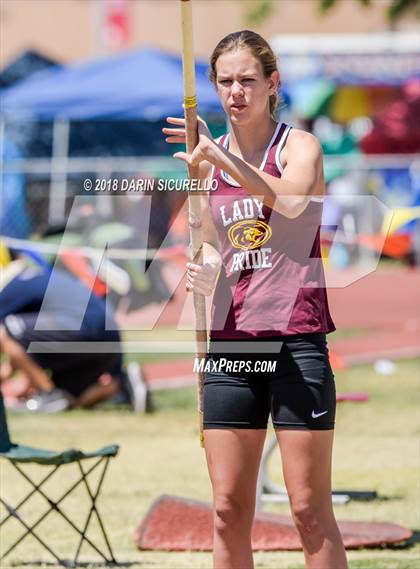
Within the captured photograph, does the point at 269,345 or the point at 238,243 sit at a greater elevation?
the point at 238,243

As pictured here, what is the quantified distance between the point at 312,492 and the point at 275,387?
38 cm

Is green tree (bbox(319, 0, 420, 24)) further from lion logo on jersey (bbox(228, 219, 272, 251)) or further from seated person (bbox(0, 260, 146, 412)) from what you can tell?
lion logo on jersey (bbox(228, 219, 272, 251))

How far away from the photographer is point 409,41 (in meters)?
28.7

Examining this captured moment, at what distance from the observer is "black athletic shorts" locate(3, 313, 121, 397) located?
34.6 feet

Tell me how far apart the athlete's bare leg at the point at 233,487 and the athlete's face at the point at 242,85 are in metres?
1.10

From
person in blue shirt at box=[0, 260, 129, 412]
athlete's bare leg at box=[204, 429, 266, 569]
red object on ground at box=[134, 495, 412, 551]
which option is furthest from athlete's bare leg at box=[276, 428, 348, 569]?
person in blue shirt at box=[0, 260, 129, 412]

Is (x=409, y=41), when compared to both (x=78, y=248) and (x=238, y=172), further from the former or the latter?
(x=238, y=172)

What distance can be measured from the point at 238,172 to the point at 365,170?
16.6 meters

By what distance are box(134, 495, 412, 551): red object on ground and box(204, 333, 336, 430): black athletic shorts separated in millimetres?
2179

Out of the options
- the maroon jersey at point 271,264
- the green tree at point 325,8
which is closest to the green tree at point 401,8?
the green tree at point 325,8

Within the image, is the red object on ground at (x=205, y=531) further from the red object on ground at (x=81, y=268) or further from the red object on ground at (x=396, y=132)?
the red object on ground at (x=396, y=132)

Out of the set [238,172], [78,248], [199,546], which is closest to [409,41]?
[78,248]

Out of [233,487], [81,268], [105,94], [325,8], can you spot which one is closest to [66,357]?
[81,268]

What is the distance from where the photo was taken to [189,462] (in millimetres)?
8508
